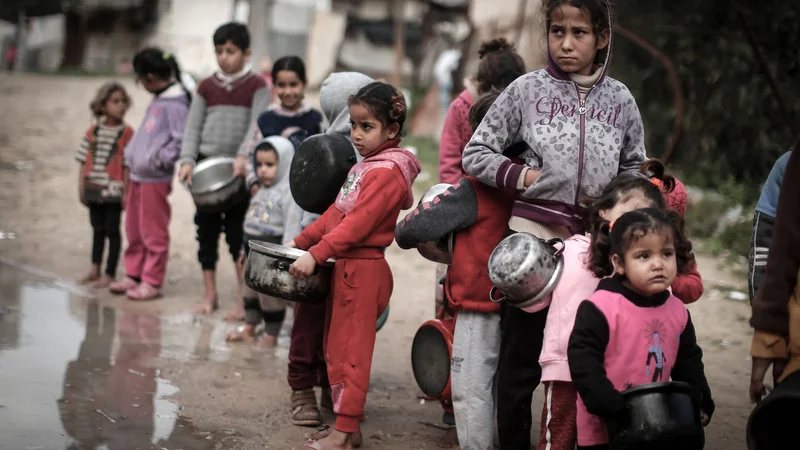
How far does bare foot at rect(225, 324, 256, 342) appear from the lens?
19.8ft

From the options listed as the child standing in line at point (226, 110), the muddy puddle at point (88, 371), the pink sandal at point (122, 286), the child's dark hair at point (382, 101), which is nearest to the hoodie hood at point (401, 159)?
the child's dark hair at point (382, 101)

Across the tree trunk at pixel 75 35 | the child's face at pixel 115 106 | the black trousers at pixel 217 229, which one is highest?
the tree trunk at pixel 75 35

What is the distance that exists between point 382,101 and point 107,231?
4053mm

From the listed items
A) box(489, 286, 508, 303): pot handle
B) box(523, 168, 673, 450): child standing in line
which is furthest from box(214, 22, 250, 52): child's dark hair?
box(523, 168, 673, 450): child standing in line

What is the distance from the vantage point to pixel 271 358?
5.68 metres

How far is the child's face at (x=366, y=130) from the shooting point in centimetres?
410

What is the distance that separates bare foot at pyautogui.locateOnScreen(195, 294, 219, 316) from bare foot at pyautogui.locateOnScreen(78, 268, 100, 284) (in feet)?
3.55

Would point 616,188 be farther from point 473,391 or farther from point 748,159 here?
point 748,159

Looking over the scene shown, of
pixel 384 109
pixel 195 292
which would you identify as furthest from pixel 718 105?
pixel 384 109

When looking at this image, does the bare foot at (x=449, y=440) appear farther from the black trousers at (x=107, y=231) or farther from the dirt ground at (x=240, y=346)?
the black trousers at (x=107, y=231)

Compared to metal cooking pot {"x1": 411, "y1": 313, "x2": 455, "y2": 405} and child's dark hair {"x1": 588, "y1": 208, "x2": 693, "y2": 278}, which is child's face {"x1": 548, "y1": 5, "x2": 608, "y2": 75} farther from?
metal cooking pot {"x1": 411, "y1": 313, "x2": 455, "y2": 405}

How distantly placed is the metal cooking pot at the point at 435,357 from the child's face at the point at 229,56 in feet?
9.62

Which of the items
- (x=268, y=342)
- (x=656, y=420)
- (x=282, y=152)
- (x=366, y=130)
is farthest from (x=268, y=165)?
(x=656, y=420)

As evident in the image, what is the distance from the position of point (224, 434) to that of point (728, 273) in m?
5.61
